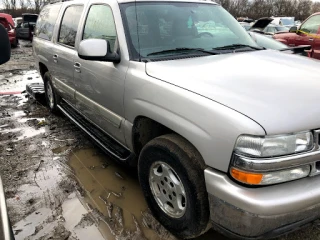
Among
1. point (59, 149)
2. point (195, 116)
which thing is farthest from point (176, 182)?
point (59, 149)

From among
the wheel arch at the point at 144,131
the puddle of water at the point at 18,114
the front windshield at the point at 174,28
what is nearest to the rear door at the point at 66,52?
the front windshield at the point at 174,28

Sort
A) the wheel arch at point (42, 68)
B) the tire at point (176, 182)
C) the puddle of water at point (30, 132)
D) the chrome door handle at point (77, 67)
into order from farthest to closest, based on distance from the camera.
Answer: the wheel arch at point (42, 68)
the puddle of water at point (30, 132)
the chrome door handle at point (77, 67)
the tire at point (176, 182)

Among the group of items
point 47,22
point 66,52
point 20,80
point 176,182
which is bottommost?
point 20,80

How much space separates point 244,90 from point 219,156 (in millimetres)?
516

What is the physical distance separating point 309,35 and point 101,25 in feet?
22.6

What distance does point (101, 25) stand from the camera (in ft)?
11.6

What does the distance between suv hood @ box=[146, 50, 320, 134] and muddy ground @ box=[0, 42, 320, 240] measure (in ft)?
4.05

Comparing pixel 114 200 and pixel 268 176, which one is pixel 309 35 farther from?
pixel 268 176

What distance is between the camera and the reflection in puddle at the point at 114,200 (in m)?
2.76

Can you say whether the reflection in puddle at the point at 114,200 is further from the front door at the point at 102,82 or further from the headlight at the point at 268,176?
the headlight at the point at 268,176

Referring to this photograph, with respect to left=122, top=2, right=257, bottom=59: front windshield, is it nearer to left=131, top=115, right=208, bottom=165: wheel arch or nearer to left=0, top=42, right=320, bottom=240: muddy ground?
left=131, top=115, right=208, bottom=165: wheel arch

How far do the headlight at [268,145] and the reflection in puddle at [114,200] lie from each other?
110 centimetres

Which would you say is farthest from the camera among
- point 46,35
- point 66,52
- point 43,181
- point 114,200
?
point 46,35

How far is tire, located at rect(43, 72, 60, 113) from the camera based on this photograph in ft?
17.8
